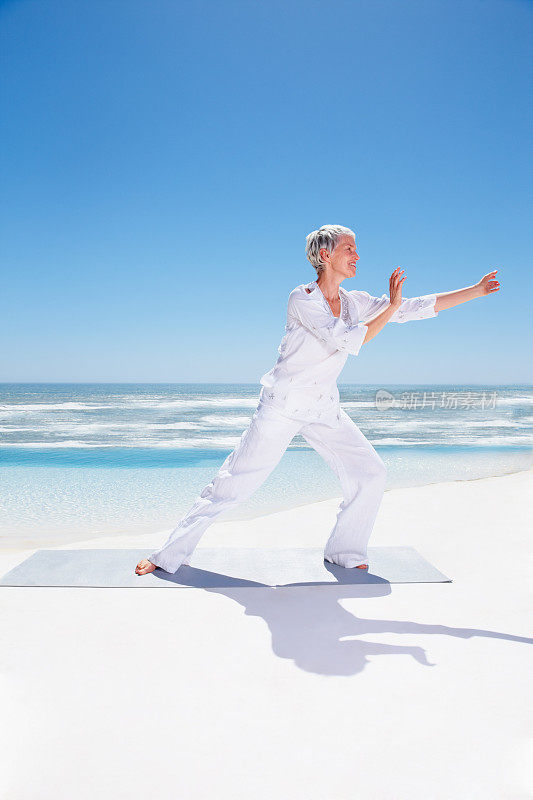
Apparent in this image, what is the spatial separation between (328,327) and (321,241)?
58cm

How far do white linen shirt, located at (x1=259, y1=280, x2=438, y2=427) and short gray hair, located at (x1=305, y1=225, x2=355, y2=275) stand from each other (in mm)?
121

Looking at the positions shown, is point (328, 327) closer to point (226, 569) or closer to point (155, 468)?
point (226, 569)

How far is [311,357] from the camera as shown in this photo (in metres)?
2.98

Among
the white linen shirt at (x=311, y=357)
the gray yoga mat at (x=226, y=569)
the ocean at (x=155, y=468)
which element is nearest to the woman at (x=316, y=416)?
the white linen shirt at (x=311, y=357)

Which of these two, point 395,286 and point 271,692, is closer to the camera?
point 271,692

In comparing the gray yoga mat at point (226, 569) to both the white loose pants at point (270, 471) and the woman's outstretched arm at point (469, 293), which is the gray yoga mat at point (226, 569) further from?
the woman's outstretched arm at point (469, 293)

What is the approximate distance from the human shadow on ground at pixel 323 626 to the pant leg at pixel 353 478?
260mm

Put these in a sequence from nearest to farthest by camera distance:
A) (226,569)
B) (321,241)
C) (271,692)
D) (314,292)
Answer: (271,692) < (314,292) < (321,241) < (226,569)

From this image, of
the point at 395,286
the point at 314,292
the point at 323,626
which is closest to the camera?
the point at 323,626

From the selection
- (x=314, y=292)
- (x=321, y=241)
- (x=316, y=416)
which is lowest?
(x=316, y=416)

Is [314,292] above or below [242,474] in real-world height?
above

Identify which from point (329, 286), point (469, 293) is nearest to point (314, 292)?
point (329, 286)

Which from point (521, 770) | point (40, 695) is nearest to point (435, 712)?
point (521, 770)

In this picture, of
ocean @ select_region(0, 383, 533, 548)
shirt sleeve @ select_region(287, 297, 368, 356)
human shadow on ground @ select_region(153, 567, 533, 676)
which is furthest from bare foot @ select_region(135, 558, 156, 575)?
shirt sleeve @ select_region(287, 297, 368, 356)
